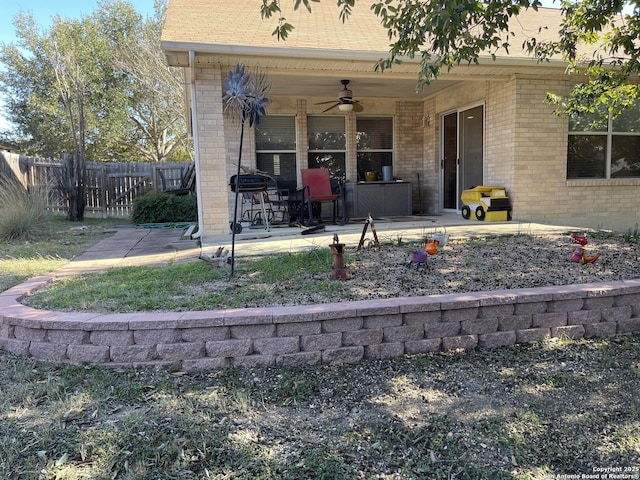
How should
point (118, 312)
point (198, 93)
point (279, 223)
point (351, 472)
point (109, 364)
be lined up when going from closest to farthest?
point (351, 472) → point (109, 364) → point (118, 312) → point (198, 93) → point (279, 223)

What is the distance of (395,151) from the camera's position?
9.96 metres

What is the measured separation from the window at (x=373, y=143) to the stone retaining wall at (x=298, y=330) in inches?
270

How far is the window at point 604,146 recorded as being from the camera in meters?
7.90

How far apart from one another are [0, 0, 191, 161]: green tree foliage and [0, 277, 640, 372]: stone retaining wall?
1907 centimetres

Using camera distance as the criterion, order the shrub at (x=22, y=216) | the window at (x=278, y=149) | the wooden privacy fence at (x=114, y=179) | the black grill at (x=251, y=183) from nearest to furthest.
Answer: the black grill at (x=251, y=183) < the shrub at (x=22, y=216) < the window at (x=278, y=149) < the wooden privacy fence at (x=114, y=179)

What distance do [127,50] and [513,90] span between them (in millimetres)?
18502

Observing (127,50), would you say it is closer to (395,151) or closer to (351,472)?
(395,151)

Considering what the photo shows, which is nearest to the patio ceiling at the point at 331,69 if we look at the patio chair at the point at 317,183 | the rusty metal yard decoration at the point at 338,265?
the patio chair at the point at 317,183

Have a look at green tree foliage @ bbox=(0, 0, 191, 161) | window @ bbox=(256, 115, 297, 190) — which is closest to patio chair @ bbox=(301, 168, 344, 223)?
window @ bbox=(256, 115, 297, 190)

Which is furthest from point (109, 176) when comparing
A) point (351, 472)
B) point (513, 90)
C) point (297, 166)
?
point (351, 472)

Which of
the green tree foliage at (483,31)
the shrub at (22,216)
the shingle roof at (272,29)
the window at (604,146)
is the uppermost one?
the shingle roof at (272,29)

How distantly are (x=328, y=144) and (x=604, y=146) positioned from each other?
5.20m

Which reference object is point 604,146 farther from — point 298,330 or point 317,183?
point 298,330

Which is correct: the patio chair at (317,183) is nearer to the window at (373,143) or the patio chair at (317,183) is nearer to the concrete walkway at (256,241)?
the concrete walkway at (256,241)
